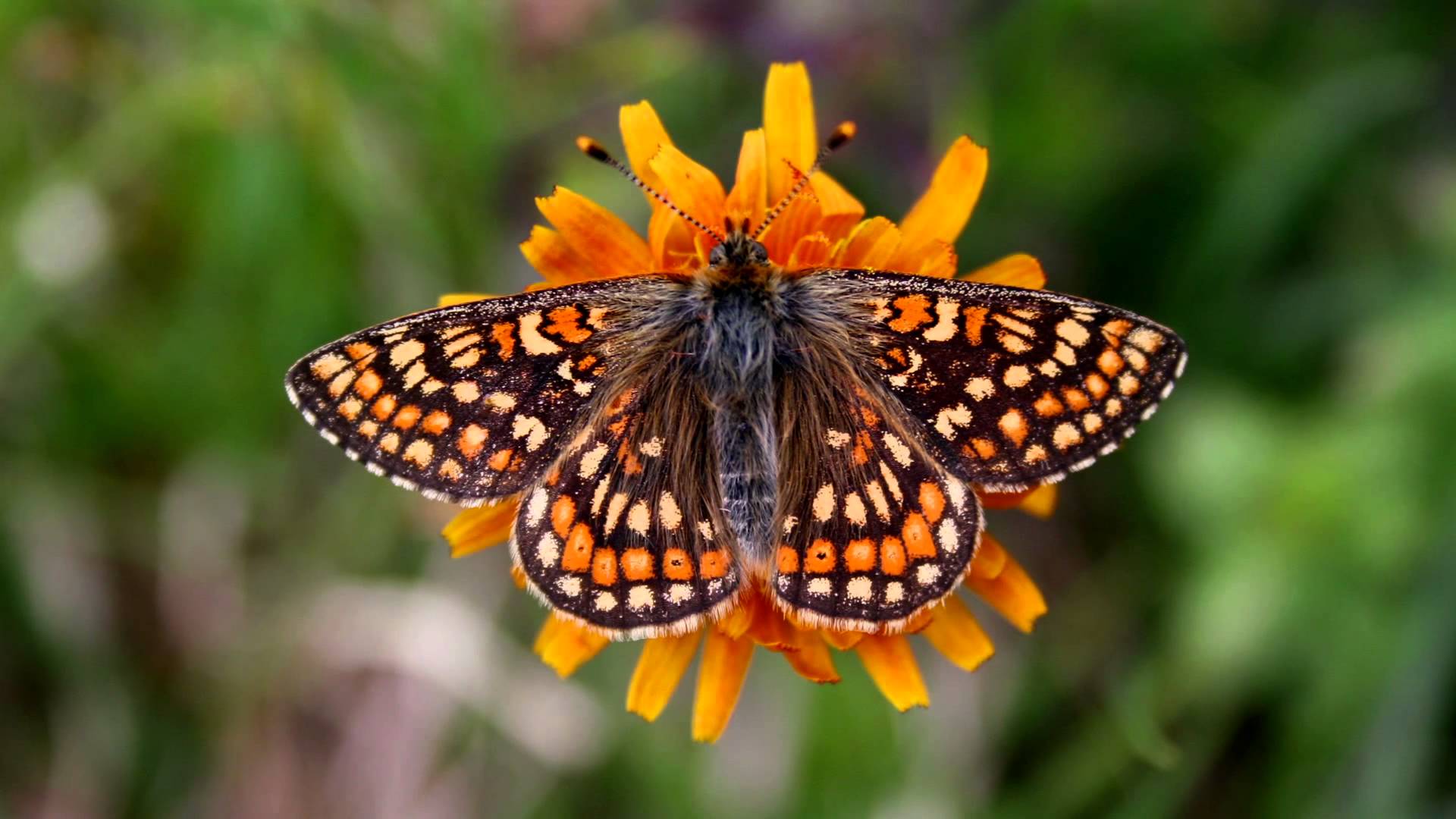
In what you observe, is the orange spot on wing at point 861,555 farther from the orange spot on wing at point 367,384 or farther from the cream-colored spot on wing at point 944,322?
the orange spot on wing at point 367,384

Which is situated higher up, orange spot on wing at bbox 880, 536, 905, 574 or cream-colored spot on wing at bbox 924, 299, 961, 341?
cream-colored spot on wing at bbox 924, 299, 961, 341

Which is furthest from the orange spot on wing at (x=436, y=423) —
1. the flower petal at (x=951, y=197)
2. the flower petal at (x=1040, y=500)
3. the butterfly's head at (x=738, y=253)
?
the flower petal at (x=1040, y=500)

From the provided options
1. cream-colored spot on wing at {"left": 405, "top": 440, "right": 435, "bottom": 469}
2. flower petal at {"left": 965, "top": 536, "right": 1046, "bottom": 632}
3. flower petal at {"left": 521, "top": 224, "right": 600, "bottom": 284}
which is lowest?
flower petal at {"left": 965, "top": 536, "right": 1046, "bottom": 632}

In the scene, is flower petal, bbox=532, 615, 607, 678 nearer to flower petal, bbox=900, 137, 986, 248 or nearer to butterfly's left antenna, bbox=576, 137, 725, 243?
butterfly's left antenna, bbox=576, 137, 725, 243

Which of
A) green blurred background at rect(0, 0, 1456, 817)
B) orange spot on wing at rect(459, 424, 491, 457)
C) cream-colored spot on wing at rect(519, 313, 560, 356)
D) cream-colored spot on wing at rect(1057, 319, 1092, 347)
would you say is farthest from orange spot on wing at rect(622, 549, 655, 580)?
green blurred background at rect(0, 0, 1456, 817)

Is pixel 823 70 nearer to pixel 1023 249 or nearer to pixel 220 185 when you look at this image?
pixel 1023 249

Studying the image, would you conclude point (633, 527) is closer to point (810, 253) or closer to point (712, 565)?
point (712, 565)

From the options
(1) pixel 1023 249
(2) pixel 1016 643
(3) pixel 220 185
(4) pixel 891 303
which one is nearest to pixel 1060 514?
(2) pixel 1016 643
